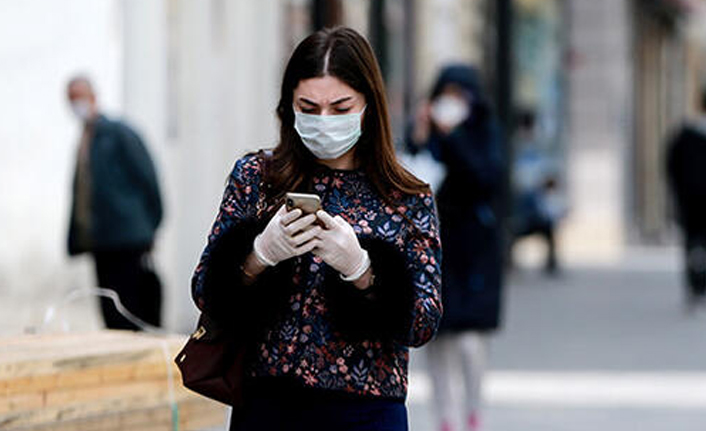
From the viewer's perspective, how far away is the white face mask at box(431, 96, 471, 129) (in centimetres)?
794

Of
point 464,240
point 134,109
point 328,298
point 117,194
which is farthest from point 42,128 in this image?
point 328,298

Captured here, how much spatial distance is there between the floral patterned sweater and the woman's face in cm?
17

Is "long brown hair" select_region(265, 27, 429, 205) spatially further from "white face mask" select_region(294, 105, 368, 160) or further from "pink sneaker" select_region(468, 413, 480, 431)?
"pink sneaker" select_region(468, 413, 480, 431)

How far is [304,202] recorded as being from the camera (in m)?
3.53

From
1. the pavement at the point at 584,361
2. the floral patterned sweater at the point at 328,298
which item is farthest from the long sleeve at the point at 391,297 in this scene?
the pavement at the point at 584,361

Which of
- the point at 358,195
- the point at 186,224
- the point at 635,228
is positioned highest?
the point at 358,195

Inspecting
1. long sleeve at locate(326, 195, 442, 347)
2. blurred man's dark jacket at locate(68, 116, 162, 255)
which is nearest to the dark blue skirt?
long sleeve at locate(326, 195, 442, 347)

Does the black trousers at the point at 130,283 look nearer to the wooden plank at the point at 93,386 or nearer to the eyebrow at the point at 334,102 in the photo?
the wooden plank at the point at 93,386


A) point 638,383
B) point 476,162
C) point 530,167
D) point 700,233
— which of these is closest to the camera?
point 476,162

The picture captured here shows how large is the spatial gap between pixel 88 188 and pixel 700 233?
7340 mm

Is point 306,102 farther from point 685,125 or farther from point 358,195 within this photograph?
point 685,125

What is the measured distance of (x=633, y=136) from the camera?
98.6 feet

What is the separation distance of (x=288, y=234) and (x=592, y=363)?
8.41 m

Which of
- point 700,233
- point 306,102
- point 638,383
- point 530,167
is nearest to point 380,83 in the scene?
point 306,102
